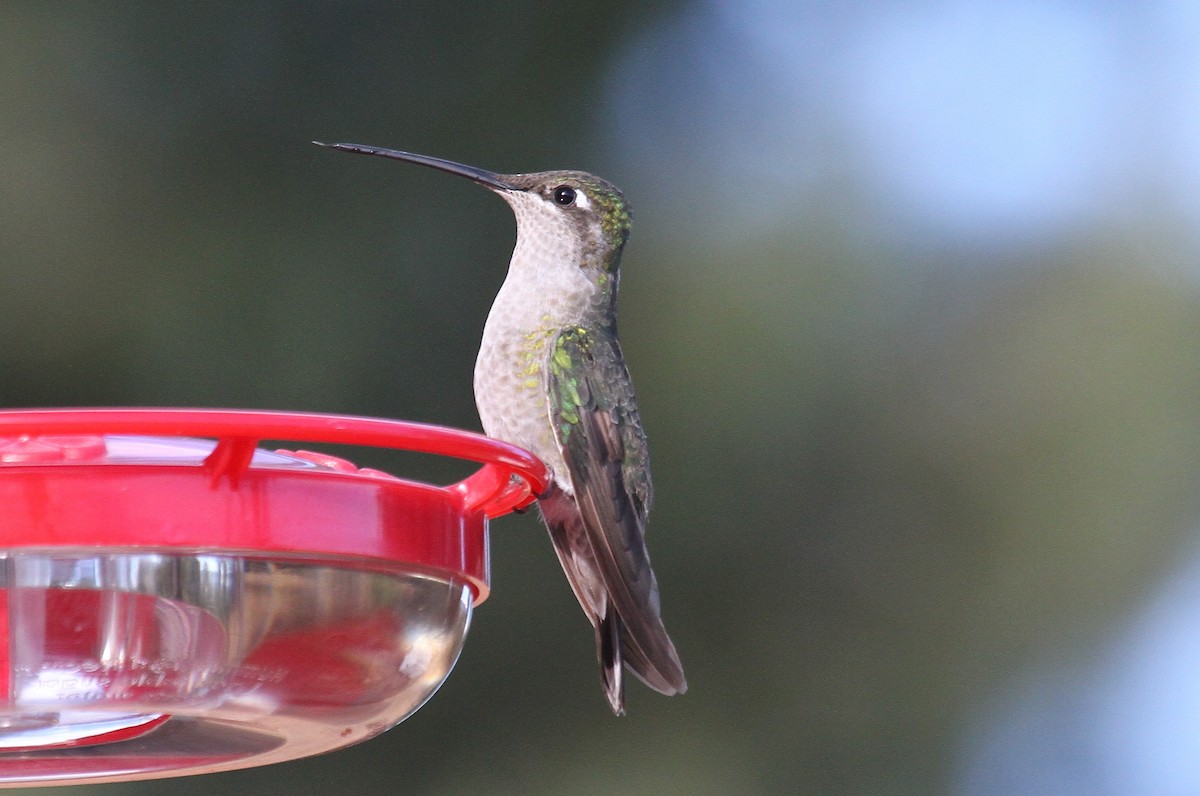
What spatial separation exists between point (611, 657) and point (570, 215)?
3.73 feet

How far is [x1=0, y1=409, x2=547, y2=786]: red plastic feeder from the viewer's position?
176 cm

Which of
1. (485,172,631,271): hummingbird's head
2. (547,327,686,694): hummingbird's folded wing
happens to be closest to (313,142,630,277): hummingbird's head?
(485,172,631,271): hummingbird's head

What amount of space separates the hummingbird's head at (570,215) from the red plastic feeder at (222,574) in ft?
5.69

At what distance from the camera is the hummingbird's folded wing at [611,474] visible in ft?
9.90

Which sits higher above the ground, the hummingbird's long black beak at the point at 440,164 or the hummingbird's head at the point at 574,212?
the hummingbird's long black beak at the point at 440,164

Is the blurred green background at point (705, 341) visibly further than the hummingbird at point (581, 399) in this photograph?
Yes

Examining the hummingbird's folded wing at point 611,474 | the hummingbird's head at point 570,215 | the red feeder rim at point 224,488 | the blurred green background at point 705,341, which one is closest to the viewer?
the red feeder rim at point 224,488

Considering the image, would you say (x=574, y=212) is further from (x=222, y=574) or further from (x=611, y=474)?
(x=222, y=574)

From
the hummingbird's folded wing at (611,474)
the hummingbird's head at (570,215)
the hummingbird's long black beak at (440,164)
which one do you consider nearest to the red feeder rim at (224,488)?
the hummingbird's long black beak at (440,164)

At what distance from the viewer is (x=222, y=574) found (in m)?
1.83

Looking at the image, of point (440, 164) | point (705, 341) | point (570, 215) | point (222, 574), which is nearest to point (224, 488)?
point (222, 574)

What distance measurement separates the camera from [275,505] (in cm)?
186

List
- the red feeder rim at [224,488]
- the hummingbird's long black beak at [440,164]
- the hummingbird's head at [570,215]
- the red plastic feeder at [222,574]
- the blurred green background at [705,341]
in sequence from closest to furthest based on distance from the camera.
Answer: the red feeder rim at [224,488], the red plastic feeder at [222,574], the hummingbird's long black beak at [440,164], the hummingbird's head at [570,215], the blurred green background at [705,341]

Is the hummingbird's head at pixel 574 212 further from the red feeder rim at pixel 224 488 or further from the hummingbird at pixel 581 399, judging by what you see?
the red feeder rim at pixel 224 488
